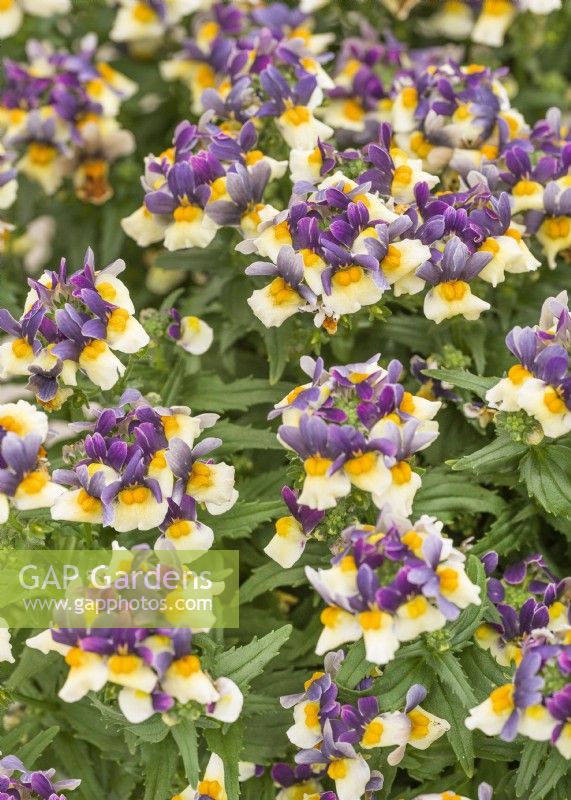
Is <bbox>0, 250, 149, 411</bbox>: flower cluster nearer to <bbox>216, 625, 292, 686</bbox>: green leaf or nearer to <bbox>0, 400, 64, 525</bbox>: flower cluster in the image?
<bbox>0, 400, 64, 525</bbox>: flower cluster

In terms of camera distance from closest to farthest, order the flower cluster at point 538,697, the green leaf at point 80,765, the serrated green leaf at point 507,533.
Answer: the flower cluster at point 538,697, the serrated green leaf at point 507,533, the green leaf at point 80,765

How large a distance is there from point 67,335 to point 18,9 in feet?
5.72

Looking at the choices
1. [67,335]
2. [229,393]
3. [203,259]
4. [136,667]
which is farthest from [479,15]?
[136,667]

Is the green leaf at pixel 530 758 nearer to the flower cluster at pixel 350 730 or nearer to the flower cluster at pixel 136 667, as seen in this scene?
the flower cluster at pixel 350 730

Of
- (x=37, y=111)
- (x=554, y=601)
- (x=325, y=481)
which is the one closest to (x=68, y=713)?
(x=325, y=481)

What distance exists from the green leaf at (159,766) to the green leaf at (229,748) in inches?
3.3

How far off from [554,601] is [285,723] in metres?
0.68

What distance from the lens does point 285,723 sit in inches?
100

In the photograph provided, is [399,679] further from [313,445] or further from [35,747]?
[35,747]

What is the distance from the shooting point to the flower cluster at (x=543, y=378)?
89.5 inches

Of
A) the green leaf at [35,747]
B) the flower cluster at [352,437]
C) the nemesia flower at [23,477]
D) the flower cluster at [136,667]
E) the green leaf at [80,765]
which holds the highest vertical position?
the flower cluster at [352,437]

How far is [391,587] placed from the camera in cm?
202

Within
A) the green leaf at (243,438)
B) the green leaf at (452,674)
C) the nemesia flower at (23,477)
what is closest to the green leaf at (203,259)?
the green leaf at (243,438)

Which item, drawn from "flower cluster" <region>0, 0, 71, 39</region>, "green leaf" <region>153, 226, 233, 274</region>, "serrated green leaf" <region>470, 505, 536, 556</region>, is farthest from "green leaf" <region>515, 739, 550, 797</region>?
"flower cluster" <region>0, 0, 71, 39</region>
